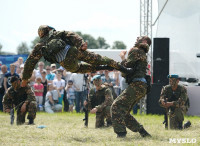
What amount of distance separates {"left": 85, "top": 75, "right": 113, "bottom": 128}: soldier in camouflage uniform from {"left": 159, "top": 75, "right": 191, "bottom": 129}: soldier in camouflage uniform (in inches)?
60.6

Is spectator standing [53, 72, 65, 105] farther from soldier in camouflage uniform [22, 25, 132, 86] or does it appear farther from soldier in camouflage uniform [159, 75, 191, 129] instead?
soldier in camouflage uniform [22, 25, 132, 86]

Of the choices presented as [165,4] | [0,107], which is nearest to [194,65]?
[165,4]

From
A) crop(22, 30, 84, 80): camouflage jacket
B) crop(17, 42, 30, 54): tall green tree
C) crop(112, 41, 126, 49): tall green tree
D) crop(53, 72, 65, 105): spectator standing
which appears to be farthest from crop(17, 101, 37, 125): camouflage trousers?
crop(17, 42, 30, 54): tall green tree

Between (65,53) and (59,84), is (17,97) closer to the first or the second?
(65,53)

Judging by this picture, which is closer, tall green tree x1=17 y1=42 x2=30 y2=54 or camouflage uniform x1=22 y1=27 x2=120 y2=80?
camouflage uniform x1=22 y1=27 x2=120 y2=80

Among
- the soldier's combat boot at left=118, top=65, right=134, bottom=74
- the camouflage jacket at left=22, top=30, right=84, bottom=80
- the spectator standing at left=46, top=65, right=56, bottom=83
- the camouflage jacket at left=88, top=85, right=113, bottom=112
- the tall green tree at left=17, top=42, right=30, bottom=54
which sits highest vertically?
the tall green tree at left=17, top=42, right=30, bottom=54

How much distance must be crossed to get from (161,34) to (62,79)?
4.35 meters

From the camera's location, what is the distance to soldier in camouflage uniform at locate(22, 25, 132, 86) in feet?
27.4

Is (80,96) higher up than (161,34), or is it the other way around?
(161,34)

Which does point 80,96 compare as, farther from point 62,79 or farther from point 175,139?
point 175,139

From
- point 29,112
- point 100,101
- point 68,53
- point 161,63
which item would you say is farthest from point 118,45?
point 68,53

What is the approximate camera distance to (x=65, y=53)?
8359 mm

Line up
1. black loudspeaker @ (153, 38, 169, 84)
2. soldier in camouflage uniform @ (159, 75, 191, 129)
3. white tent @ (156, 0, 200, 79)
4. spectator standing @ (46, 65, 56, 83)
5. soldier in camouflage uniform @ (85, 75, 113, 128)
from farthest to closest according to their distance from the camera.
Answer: spectator standing @ (46, 65, 56, 83), black loudspeaker @ (153, 38, 169, 84), white tent @ (156, 0, 200, 79), soldier in camouflage uniform @ (85, 75, 113, 128), soldier in camouflage uniform @ (159, 75, 191, 129)

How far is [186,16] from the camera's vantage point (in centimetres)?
1300
